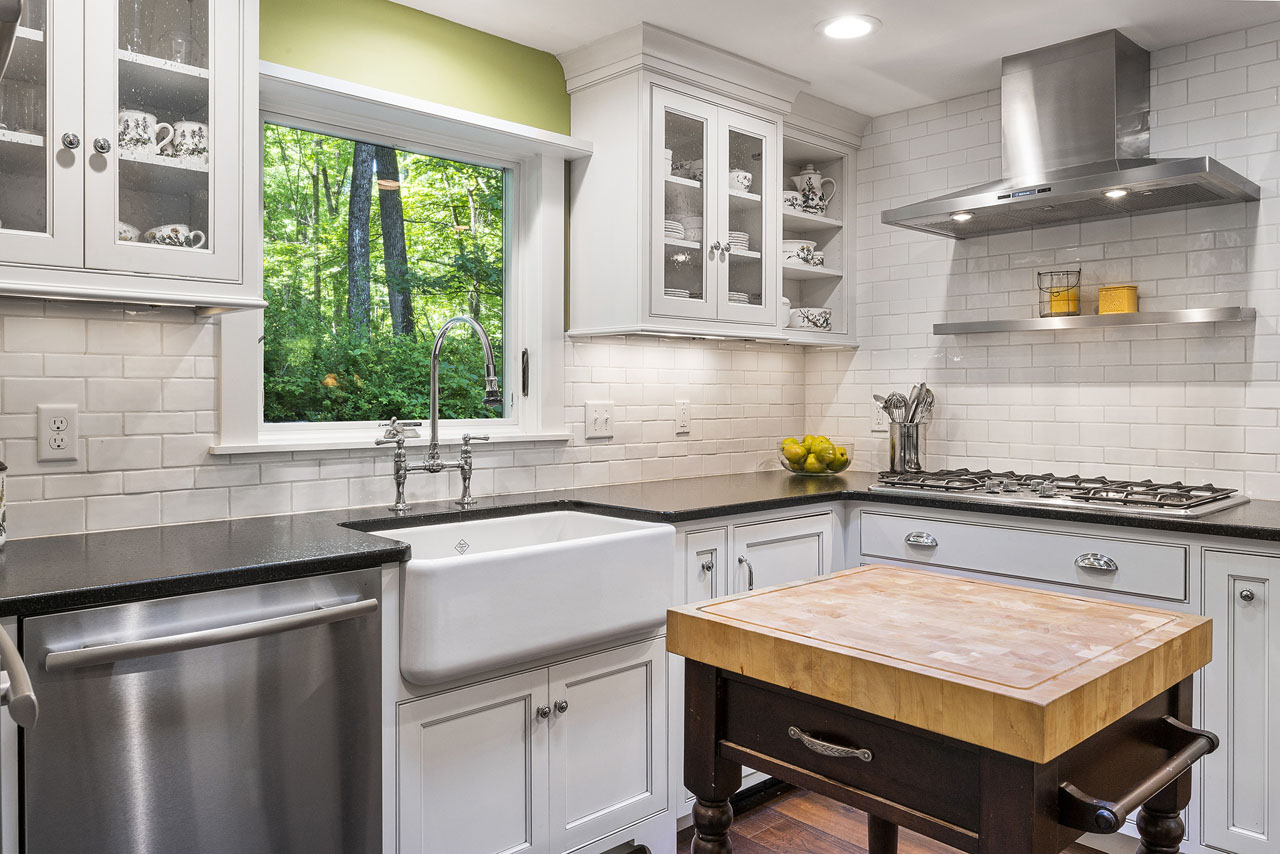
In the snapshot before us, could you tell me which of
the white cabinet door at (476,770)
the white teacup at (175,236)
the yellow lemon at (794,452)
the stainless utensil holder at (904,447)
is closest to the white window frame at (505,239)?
the white teacup at (175,236)

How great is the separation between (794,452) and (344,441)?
1.76 metres

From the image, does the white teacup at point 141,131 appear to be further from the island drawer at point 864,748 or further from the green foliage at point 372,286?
the island drawer at point 864,748

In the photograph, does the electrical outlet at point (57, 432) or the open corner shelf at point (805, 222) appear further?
the open corner shelf at point (805, 222)

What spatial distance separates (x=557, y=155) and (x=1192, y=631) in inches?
93.7

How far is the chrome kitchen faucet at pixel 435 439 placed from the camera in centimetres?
247

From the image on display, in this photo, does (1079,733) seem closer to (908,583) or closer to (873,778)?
(873,778)

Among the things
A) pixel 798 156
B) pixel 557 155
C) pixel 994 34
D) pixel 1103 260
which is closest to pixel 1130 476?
pixel 1103 260

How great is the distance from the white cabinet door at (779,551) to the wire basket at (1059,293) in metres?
1.10

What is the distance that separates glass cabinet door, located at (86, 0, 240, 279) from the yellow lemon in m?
2.19

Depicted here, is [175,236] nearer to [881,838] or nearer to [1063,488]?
[881,838]

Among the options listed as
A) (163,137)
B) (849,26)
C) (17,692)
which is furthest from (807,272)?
(17,692)

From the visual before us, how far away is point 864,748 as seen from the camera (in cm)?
111

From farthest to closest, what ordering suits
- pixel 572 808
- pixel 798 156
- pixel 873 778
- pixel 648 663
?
pixel 798 156, pixel 648 663, pixel 572 808, pixel 873 778

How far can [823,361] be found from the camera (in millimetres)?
3977
